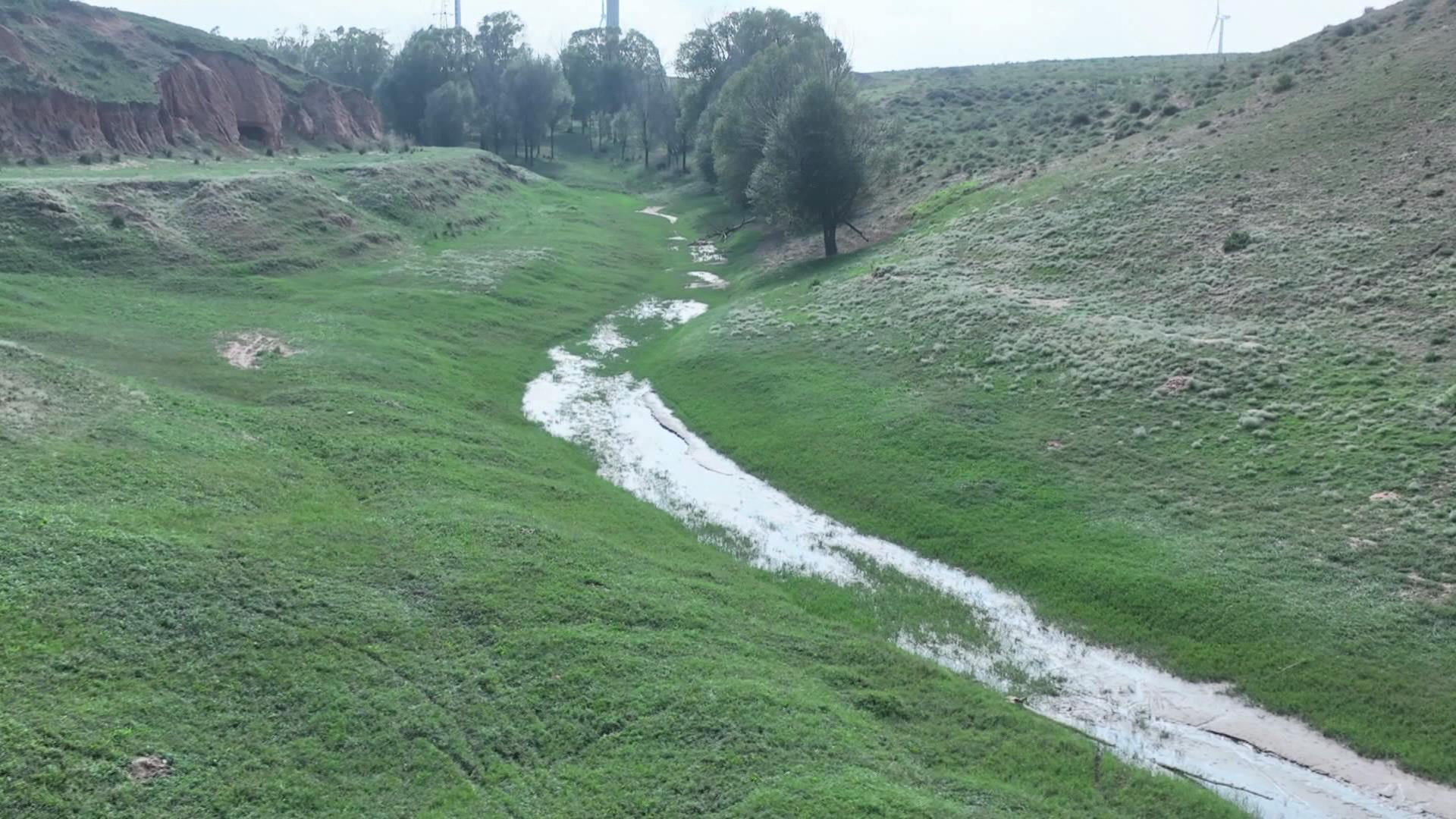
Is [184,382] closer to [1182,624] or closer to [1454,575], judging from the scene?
[1182,624]

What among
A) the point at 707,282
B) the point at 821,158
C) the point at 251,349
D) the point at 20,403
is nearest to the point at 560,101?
the point at 707,282

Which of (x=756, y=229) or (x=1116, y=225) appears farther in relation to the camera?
(x=756, y=229)

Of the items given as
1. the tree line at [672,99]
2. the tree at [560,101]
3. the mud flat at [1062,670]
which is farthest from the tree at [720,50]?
the mud flat at [1062,670]

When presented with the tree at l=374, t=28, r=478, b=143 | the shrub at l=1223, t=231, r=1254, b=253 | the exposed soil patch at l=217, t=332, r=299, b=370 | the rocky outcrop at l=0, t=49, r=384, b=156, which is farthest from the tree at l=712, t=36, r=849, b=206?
the tree at l=374, t=28, r=478, b=143

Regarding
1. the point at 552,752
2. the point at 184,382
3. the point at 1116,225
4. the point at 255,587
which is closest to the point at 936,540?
the point at 552,752

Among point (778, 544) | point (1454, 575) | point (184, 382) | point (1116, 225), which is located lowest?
point (778, 544)

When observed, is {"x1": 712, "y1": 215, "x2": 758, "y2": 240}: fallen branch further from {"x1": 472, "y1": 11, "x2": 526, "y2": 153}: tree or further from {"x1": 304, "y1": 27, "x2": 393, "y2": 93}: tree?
{"x1": 304, "y1": 27, "x2": 393, "y2": 93}: tree
